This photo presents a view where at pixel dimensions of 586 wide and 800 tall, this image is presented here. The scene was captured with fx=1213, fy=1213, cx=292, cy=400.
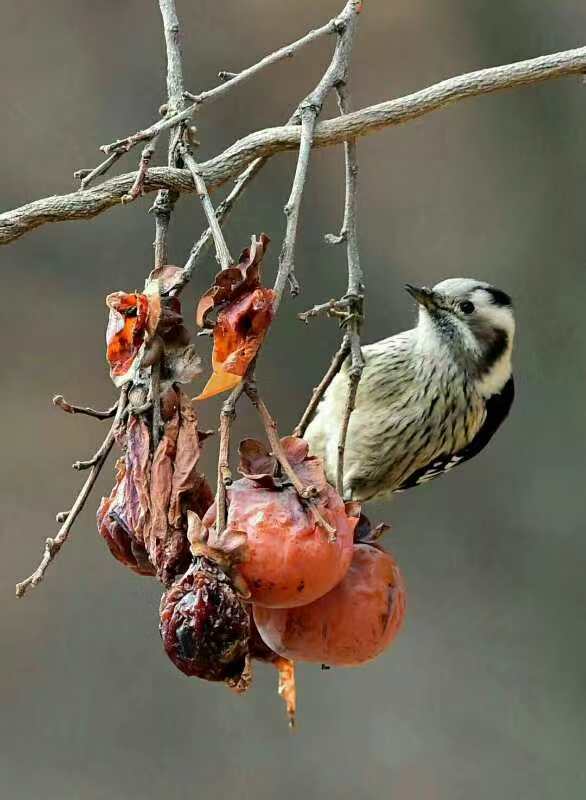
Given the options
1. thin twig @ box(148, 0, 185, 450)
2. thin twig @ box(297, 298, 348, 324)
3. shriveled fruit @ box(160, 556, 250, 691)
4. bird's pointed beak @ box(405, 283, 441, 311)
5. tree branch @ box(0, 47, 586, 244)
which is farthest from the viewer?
bird's pointed beak @ box(405, 283, 441, 311)

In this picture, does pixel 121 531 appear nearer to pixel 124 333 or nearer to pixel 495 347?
pixel 124 333

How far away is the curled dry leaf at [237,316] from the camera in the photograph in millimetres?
967

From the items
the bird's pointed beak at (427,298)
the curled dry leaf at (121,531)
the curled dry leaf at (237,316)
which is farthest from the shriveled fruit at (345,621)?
the bird's pointed beak at (427,298)

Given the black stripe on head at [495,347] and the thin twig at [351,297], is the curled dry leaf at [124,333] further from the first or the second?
the black stripe on head at [495,347]

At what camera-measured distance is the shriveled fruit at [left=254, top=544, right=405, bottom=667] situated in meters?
1.07

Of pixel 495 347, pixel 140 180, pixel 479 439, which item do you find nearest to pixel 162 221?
pixel 140 180

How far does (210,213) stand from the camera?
102 centimetres

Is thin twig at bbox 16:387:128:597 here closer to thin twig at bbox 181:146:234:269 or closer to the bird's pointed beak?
thin twig at bbox 181:146:234:269

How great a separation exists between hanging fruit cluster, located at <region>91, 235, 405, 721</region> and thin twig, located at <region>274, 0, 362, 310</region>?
0.03 meters

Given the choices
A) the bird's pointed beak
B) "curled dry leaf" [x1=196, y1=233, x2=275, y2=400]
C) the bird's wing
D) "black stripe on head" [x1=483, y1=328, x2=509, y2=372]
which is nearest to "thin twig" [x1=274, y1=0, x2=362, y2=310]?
"curled dry leaf" [x1=196, y1=233, x2=275, y2=400]

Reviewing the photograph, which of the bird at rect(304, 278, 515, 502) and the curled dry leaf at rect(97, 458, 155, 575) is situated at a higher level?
the curled dry leaf at rect(97, 458, 155, 575)

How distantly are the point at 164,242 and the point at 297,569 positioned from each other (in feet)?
1.09

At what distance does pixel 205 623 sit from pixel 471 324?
1371mm

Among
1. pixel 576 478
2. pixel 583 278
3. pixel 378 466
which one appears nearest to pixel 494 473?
Result: pixel 576 478
